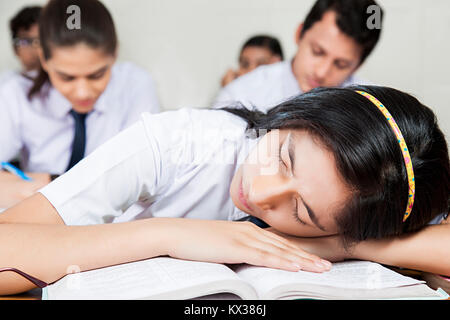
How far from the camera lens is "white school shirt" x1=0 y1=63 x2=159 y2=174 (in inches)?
59.5

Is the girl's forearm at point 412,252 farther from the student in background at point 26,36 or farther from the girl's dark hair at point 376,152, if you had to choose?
the student in background at point 26,36

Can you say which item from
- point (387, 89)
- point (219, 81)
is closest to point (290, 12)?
point (219, 81)

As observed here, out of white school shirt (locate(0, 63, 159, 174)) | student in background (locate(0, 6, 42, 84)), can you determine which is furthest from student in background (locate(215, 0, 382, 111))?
student in background (locate(0, 6, 42, 84))

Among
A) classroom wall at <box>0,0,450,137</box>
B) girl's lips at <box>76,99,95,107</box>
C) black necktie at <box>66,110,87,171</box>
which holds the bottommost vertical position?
black necktie at <box>66,110,87,171</box>

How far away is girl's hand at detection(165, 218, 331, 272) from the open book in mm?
12

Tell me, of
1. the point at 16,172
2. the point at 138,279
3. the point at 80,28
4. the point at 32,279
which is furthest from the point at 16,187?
the point at 138,279

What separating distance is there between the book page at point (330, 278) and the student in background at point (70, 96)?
988 mm

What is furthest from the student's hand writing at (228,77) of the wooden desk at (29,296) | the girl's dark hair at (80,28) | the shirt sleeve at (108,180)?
the wooden desk at (29,296)

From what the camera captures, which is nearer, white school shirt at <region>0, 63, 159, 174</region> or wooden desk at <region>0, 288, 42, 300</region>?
wooden desk at <region>0, 288, 42, 300</region>

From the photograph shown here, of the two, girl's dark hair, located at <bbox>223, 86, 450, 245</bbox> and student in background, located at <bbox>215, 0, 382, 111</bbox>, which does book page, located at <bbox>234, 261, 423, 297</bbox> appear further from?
student in background, located at <bbox>215, 0, 382, 111</bbox>
